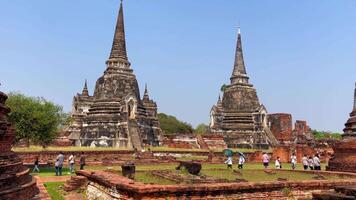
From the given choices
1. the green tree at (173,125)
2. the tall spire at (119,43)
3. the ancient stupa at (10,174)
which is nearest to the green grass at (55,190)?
the ancient stupa at (10,174)

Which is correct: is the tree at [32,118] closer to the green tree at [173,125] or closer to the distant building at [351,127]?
the distant building at [351,127]

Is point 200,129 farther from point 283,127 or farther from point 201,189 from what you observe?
point 201,189

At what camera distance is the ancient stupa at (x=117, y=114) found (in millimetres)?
34625

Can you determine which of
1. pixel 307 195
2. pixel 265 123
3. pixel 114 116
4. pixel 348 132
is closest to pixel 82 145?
pixel 114 116

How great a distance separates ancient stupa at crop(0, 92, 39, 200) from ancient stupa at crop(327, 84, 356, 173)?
508 inches

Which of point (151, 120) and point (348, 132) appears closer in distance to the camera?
point (348, 132)

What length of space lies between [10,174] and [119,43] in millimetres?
31333

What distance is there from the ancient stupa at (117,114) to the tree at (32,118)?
40.1ft

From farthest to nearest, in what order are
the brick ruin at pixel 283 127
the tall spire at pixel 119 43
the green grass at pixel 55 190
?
1. the brick ruin at pixel 283 127
2. the tall spire at pixel 119 43
3. the green grass at pixel 55 190

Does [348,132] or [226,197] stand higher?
[348,132]

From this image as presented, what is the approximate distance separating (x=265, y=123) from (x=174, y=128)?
28.2 meters

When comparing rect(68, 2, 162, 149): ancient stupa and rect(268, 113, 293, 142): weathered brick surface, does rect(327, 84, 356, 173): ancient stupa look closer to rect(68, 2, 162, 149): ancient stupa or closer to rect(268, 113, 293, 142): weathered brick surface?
rect(68, 2, 162, 149): ancient stupa

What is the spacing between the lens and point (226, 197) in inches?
388

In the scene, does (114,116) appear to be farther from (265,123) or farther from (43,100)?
(265,123)
